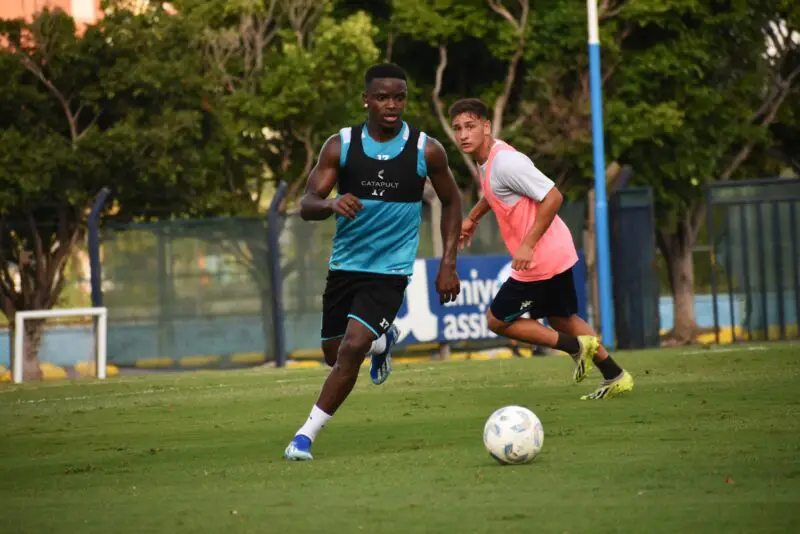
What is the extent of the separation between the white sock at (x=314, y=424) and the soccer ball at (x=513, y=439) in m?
1.18

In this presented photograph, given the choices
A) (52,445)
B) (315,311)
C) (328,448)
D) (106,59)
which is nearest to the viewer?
(328,448)

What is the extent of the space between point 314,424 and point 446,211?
167 cm

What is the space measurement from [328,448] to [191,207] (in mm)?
19297

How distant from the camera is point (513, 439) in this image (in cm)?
827

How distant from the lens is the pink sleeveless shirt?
11.8 metres

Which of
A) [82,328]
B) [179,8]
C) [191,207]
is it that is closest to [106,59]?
[191,207]

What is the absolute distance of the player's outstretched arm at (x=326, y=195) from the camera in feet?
28.7

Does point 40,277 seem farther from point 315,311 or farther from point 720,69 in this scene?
point 720,69

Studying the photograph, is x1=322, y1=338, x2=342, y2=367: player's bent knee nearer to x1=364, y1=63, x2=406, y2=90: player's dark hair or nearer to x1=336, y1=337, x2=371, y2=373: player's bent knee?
x1=336, y1=337, x2=371, y2=373: player's bent knee

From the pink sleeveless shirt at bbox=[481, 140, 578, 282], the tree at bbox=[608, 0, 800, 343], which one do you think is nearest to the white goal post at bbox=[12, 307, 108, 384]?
the pink sleeveless shirt at bbox=[481, 140, 578, 282]

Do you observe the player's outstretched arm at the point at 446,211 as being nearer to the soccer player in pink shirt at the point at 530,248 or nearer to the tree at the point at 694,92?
the soccer player in pink shirt at the point at 530,248

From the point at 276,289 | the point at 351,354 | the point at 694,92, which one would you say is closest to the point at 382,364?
the point at 351,354

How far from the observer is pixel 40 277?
23422mm

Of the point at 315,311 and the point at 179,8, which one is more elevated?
the point at 179,8
